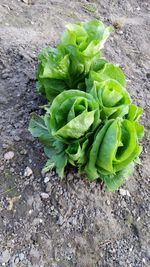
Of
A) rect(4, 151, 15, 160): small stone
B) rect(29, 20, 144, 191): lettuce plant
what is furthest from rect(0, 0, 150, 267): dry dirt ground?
rect(29, 20, 144, 191): lettuce plant

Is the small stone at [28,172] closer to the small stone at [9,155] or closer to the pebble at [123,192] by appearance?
the small stone at [9,155]

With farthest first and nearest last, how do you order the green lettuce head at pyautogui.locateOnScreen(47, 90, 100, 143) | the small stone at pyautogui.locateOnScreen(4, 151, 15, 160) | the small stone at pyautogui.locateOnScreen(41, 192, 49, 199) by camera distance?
the small stone at pyautogui.locateOnScreen(4, 151, 15, 160) < the small stone at pyautogui.locateOnScreen(41, 192, 49, 199) < the green lettuce head at pyautogui.locateOnScreen(47, 90, 100, 143)

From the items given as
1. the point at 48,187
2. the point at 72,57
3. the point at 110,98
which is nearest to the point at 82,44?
the point at 72,57

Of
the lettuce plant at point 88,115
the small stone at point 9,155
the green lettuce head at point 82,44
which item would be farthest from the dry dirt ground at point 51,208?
the green lettuce head at point 82,44

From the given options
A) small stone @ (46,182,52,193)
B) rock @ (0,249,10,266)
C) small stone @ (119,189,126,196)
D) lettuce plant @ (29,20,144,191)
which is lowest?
rock @ (0,249,10,266)

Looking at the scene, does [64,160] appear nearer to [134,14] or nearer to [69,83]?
[69,83]

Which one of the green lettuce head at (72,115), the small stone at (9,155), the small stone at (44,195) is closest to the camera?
the green lettuce head at (72,115)

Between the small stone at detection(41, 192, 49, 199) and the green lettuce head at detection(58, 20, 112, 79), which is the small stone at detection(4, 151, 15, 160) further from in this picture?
the green lettuce head at detection(58, 20, 112, 79)

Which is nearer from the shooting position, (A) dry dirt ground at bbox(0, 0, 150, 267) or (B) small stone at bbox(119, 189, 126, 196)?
(A) dry dirt ground at bbox(0, 0, 150, 267)

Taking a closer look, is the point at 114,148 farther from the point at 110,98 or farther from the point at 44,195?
the point at 44,195
